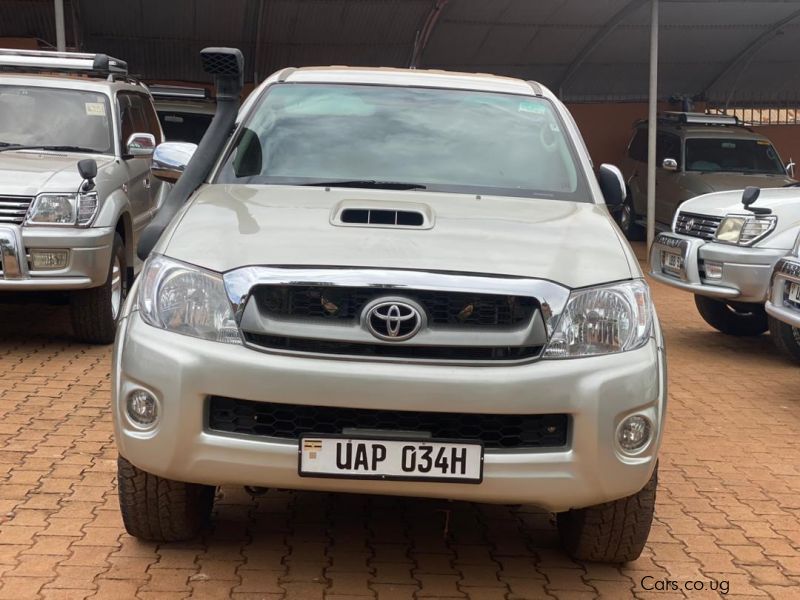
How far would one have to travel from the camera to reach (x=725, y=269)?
9531 millimetres

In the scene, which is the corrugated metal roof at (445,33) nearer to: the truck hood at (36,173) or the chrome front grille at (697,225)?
the chrome front grille at (697,225)

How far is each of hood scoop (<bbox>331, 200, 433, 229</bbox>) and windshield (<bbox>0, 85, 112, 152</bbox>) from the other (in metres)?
5.34

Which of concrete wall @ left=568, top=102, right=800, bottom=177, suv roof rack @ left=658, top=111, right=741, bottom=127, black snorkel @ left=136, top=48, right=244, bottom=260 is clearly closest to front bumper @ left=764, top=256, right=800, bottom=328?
black snorkel @ left=136, top=48, right=244, bottom=260

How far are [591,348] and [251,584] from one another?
1.37 meters

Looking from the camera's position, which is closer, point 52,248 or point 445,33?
point 52,248

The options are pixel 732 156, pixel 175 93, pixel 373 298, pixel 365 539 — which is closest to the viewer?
pixel 373 298

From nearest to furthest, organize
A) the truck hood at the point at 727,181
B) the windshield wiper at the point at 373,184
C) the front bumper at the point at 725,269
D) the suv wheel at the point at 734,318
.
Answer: the windshield wiper at the point at 373,184 → the front bumper at the point at 725,269 → the suv wheel at the point at 734,318 → the truck hood at the point at 727,181

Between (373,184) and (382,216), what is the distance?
1.84 feet

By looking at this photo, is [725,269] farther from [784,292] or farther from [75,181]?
[75,181]

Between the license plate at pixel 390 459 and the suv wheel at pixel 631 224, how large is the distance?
1484 centimetres

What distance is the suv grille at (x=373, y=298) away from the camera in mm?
3764

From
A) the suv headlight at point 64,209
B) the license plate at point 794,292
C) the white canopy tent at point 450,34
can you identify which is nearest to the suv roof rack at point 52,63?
the suv headlight at point 64,209

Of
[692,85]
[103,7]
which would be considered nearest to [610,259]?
[103,7]

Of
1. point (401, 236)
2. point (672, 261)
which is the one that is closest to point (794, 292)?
point (672, 261)
